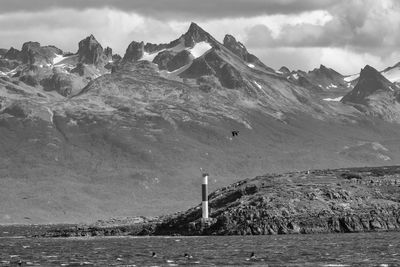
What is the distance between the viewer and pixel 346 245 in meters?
188

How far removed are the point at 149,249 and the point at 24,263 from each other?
42.8m

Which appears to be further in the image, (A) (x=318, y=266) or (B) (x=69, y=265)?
(B) (x=69, y=265)

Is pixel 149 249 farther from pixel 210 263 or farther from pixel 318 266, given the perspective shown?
pixel 318 266

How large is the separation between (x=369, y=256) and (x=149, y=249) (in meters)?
52.3

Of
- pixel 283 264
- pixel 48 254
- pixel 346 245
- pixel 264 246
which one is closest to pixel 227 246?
pixel 264 246

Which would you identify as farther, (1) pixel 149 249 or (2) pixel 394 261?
(1) pixel 149 249

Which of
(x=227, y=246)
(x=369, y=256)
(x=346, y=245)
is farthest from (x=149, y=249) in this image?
(x=369, y=256)

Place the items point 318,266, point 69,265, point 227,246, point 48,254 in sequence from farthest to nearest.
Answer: point 227,246 < point 48,254 < point 69,265 < point 318,266

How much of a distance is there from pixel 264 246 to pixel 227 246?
308 inches

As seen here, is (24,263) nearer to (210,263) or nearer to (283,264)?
(210,263)

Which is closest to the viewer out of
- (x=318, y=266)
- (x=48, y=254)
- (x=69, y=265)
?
(x=318, y=266)

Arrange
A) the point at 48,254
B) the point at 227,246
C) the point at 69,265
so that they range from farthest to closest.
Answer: the point at 227,246 → the point at 48,254 → the point at 69,265

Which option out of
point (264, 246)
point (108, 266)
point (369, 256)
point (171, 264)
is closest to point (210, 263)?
point (171, 264)

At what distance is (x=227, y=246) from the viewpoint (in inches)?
7682
